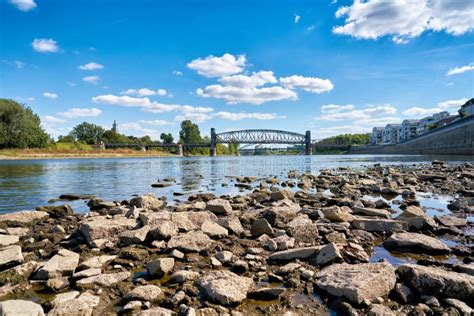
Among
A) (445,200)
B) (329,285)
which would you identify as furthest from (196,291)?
(445,200)

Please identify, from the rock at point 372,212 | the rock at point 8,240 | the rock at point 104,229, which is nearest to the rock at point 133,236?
the rock at point 104,229

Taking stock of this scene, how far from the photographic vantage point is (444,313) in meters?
3.59

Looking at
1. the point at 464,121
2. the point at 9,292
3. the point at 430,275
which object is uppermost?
the point at 464,121

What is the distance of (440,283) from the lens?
4.10m

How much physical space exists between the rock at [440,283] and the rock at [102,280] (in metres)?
4.20

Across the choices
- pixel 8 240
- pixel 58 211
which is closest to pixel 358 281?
pixel 8 240

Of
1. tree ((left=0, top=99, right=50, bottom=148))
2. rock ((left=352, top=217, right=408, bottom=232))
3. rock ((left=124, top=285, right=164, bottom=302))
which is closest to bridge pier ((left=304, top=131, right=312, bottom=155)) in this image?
tree ((left=0, top=99, right=50, bottom=148))

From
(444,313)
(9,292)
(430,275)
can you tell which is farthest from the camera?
(9,292)

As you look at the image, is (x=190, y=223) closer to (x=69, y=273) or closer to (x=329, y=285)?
(x=69, y=273)

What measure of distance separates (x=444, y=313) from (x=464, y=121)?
82278 mm

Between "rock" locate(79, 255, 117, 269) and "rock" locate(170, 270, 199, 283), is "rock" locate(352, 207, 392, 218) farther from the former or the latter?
"rock" locate(79, 255, 117, 269)

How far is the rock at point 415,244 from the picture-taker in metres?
5.85

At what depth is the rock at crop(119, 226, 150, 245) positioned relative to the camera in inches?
252

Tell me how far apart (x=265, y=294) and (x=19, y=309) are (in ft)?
9.61
